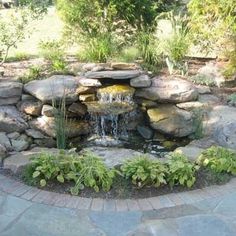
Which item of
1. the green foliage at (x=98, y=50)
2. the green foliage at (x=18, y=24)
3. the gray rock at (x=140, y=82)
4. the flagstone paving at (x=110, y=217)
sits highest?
the green foliage at (x=18, y=24)

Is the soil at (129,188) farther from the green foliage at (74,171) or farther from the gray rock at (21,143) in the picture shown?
the gray rock at (21,143)

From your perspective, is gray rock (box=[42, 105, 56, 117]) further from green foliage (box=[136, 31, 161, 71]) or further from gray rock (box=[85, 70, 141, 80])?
green foliage (box=[136, 31, 161, 71])

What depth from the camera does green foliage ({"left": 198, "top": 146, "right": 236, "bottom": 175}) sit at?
150 inches

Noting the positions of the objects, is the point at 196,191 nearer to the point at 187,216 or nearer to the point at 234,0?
the point at 187,216

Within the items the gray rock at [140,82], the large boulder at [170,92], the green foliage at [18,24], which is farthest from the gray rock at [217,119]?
the green foliage at [18,24]

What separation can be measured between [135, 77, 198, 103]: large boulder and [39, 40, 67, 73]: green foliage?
1145mm

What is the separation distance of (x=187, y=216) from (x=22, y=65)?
387 cm

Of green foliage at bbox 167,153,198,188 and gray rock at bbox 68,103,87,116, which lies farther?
gray rock at bbox 68,103,87,116

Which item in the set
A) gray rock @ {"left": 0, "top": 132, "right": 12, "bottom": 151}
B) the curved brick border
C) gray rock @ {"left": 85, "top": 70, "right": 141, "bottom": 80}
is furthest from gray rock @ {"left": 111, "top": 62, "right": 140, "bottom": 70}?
the curved brick border

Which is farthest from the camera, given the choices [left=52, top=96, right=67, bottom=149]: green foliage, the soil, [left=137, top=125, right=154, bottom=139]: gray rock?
[left=137, top=125, right=154, bottom=139]: gray rock

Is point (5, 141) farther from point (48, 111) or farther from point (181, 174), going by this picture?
point (181, 174)

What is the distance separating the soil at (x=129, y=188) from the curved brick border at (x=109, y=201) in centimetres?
6

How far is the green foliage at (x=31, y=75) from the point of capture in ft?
18.0

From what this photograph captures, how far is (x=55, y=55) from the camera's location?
6.16 meters
